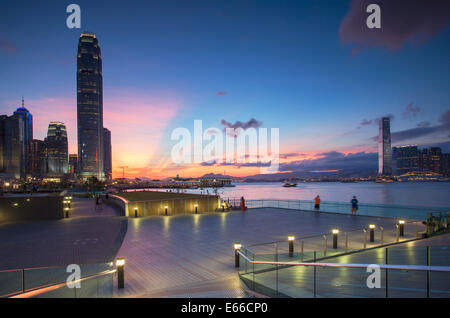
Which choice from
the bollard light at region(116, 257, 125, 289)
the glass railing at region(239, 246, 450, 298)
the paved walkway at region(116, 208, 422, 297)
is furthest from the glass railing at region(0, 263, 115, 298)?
the glass railing at region(239, 246, 450, 298)

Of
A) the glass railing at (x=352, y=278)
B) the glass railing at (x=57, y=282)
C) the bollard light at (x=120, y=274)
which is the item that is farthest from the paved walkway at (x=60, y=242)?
the glass railing at (x=352, y=278)

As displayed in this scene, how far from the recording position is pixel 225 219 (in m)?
19.9

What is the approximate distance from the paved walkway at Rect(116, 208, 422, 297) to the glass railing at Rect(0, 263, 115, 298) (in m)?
0.81

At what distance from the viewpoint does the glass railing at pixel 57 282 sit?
221 inches

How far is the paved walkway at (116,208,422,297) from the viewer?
765 cm

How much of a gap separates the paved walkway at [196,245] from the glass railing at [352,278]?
0.75 metres

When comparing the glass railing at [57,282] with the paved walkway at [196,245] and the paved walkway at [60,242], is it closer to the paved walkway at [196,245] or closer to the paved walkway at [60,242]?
the paved walkway at [196,245]

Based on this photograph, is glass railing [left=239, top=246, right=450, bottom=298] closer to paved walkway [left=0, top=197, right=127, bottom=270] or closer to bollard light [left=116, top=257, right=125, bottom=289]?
bollard light [left=116, top=257, right=125, bottom=289]

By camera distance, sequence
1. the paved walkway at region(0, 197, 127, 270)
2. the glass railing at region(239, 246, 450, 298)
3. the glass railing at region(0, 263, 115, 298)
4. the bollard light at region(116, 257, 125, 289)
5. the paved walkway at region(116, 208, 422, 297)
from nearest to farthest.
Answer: the glass railing at region(239, 246, 450, 298) < the glass railing at region(0, 263, 115, 298) < the bollard light at region(116, 257, 125, 289) < the paved walkway at region(116, 208, 422, 297) < the paved walkway at region(0, 197, 127, 270)

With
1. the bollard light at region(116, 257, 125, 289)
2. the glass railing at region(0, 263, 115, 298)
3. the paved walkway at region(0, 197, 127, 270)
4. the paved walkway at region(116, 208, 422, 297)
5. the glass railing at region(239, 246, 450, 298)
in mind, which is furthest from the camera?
the paved walkway at region(0, 197, 127, 270)

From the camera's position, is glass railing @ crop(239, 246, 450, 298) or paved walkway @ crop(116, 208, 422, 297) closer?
glass railing @ crop(239, 246, 450, 298)

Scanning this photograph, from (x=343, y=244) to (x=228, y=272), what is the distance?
6.08 meters
